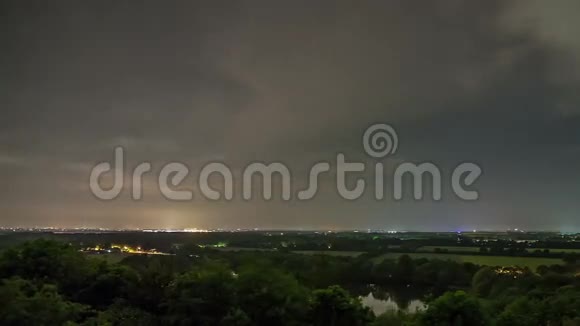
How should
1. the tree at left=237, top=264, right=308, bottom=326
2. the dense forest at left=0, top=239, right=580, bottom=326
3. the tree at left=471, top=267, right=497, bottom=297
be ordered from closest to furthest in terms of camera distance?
1. the dense forest at left=0, top=239, right=580, bottom=326
2. the tree at left=237, top=264, right=308, bottom=326
3. the tree at left=471, top=267, right=497, bottom=297

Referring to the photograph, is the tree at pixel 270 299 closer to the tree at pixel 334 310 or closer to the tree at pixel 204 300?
the tree at pixel 204 300

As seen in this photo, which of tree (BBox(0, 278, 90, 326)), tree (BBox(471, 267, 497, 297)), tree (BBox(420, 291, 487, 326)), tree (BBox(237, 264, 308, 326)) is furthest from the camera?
tree (BBox(471, 267, 497, 297))

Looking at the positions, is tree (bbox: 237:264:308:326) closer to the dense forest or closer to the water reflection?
the dense forest

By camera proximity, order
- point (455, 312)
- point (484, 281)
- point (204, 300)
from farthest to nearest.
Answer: point (484, 281) < point (204, 300) < point (455, 312)

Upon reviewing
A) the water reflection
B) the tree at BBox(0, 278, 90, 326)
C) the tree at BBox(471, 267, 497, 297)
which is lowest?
the water reflection

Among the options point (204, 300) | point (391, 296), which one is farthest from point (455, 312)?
point (391, 296)

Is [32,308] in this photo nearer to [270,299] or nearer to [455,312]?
[270,299]

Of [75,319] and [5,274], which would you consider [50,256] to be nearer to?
[5,274]

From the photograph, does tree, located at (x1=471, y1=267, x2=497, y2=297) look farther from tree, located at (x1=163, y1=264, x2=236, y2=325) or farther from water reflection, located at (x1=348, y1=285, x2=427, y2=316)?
tree, located at (x1=163, y1=264, x2=236, y2=325)

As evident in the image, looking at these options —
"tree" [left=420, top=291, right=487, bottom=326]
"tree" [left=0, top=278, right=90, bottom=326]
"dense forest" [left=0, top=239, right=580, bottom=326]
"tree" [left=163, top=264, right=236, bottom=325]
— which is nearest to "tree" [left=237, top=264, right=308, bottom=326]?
"dense forest" [left=0, top=239, right=580, bottom=326]

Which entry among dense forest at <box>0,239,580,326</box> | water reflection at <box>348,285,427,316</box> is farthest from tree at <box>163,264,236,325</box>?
Answer: water reflection at <box>348,285,427,316</box>

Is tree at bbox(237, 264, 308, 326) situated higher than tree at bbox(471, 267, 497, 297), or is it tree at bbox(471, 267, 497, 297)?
tree at bbox(237, 264, 308, 326)

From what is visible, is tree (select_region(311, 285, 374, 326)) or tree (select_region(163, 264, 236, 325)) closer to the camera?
tree (select_region(163, 264, 236, 325))
